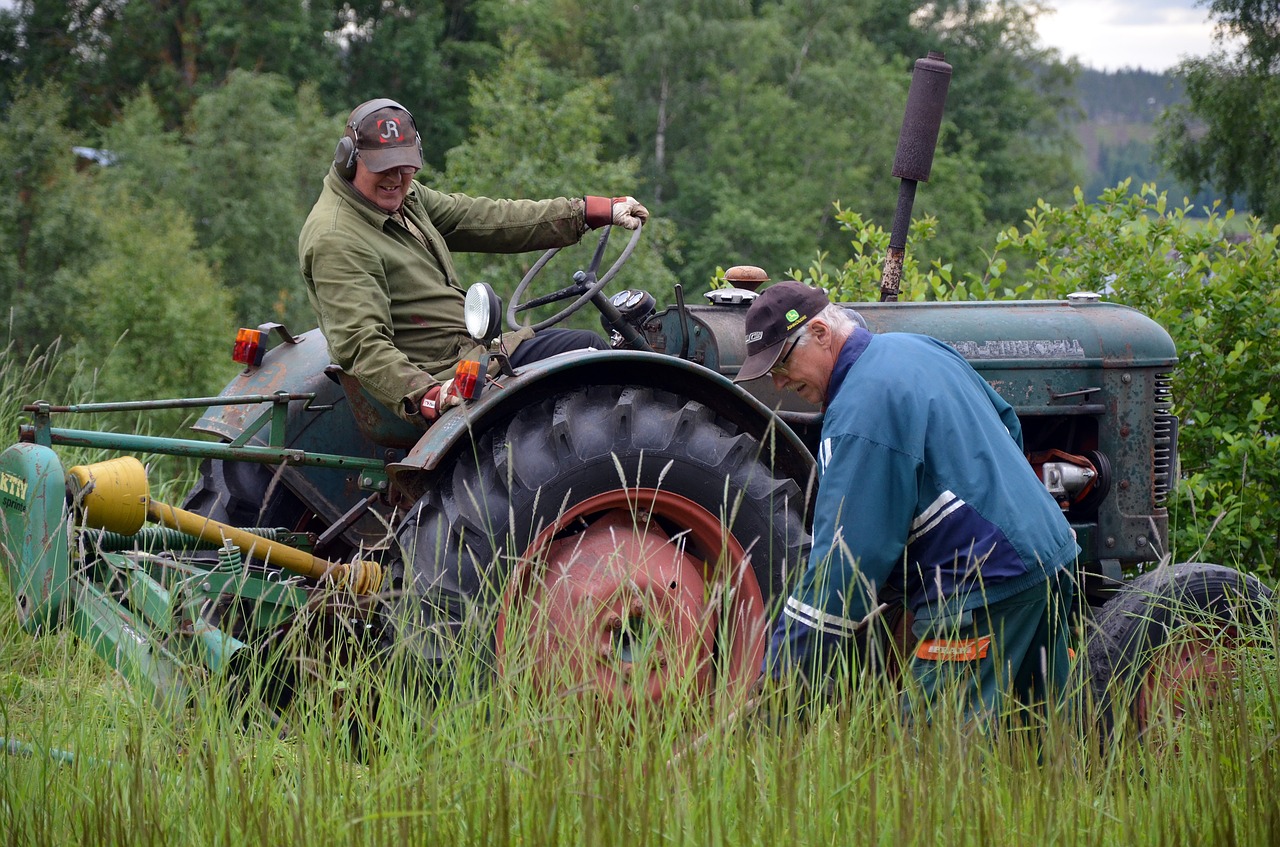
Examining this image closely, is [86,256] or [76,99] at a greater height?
[76,99]

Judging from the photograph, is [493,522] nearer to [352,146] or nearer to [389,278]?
[389,278]

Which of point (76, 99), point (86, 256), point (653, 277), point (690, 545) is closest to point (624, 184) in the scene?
point (653, 277)

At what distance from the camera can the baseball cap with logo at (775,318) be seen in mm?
3207

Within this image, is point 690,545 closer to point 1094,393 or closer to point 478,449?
point 478,449

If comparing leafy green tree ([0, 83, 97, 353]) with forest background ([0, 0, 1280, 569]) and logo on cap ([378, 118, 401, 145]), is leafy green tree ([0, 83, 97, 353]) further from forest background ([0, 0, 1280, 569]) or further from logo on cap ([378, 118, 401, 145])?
logo on cap ([378, 118, 401, 145])

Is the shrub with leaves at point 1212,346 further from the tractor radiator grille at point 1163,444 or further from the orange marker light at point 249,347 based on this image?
the orange marker light at point 249,347

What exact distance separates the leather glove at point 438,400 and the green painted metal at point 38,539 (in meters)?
0.96

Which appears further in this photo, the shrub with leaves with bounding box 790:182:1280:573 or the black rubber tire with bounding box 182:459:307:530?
the shrub with leaves with bounding box 790:182:1280:573

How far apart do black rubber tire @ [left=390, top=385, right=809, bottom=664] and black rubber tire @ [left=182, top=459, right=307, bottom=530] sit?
3.15ft

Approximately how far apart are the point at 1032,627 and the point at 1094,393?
186cm

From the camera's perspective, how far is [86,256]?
2630 cm

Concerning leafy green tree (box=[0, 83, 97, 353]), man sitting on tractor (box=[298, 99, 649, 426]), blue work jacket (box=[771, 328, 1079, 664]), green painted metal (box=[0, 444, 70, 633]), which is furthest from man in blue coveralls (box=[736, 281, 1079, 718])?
leafy green tree (box=[0, 83, 97, 353])

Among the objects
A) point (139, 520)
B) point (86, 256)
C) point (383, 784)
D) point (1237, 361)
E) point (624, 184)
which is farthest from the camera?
point (624, 184)

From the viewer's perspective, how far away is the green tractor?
10.4 ft
